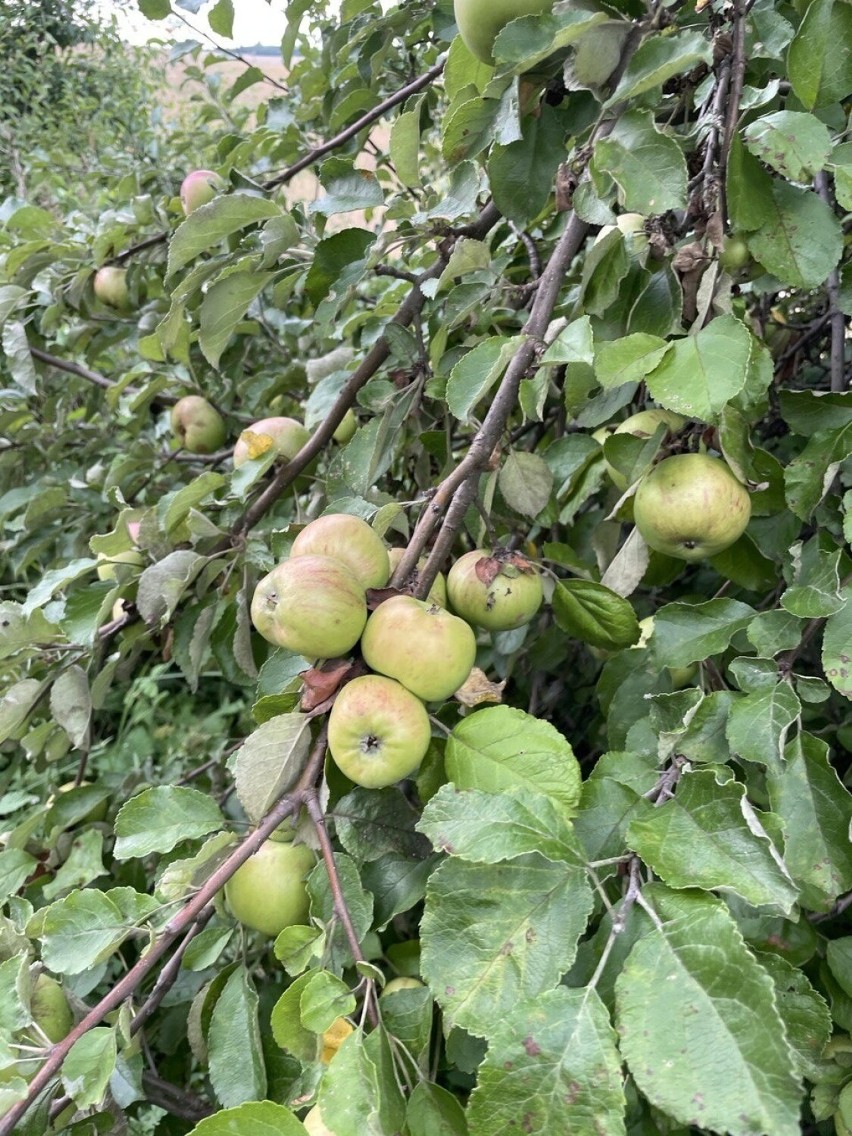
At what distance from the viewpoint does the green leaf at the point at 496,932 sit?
1.77 ft

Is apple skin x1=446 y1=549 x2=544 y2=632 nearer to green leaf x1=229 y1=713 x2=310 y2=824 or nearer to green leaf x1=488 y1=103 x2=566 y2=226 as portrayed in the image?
green leaf x1=229 y1=713 x2=310 y2=824

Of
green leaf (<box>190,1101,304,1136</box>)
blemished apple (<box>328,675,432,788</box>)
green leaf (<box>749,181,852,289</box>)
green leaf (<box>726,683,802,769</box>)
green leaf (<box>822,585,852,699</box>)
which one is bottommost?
green leaf (<box>726,683,802,769</box>)

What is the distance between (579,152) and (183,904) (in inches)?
32.5

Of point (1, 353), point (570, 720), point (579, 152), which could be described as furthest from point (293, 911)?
point (1, 353)

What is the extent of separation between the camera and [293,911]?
29.8 inches

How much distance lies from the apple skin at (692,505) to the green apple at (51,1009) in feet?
2.57

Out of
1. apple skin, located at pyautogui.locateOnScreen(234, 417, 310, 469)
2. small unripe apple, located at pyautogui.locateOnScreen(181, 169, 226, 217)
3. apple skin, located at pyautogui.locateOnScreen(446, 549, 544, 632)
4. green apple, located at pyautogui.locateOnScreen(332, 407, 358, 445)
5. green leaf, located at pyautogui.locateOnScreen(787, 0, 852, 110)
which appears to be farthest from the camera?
small unripe apple, located at pyautogui.locateOnScreen(181, 169, 226, 217)

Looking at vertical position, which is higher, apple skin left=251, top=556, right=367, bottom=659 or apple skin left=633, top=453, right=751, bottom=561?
apple skin left=251, top=556, right=367, bottom=659

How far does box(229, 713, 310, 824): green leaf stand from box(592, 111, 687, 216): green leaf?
22.0 inches

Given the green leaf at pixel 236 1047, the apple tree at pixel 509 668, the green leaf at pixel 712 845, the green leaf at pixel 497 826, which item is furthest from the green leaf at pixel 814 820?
the green leaf at pixel 236 1047

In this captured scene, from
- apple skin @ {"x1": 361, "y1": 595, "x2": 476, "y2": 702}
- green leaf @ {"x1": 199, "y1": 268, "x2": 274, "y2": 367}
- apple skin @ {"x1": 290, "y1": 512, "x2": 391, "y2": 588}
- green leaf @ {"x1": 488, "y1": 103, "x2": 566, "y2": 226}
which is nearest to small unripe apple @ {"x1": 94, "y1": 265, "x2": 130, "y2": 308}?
green leaf @ {"x1": 199, "y1": 268, "x2": 274, "y2": 367}

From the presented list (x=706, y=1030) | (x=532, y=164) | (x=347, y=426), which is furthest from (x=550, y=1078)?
(x=347, y=426)

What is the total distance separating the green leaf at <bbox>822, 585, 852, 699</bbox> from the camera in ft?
2.21

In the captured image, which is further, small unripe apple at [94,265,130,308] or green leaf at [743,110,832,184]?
small unripe apple at [94,265,130,308]
